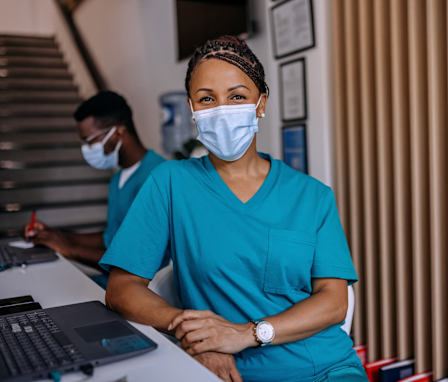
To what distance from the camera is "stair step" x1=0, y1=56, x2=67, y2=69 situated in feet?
19.4

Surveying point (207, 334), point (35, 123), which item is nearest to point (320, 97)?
point (207, 334)

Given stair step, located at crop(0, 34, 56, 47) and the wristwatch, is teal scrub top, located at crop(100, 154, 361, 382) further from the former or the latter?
stair step, located at crop(0, 34, 56, 47)

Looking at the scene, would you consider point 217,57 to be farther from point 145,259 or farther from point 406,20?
point 406,20

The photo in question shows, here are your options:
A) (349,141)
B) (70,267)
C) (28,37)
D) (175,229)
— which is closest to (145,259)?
(175,229)

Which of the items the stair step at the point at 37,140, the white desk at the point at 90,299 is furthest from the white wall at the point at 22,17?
the white desk at the point at 90,299

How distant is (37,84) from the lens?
5.64m

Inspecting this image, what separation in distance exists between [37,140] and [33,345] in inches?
175

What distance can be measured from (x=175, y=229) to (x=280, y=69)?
5.28 feet

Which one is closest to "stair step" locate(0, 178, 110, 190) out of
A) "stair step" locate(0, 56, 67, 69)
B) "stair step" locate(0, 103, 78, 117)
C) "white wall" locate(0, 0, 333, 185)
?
"white wall" locate(0, 0, 333, 185)

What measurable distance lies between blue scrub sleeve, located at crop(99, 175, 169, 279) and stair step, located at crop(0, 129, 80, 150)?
395 centimetres

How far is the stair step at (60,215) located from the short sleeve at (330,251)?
3.45 m

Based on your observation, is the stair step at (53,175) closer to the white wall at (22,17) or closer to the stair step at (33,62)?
the stair step at (33,62)

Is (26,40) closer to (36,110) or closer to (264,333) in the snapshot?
(36,110)

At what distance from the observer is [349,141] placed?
2178 mm
